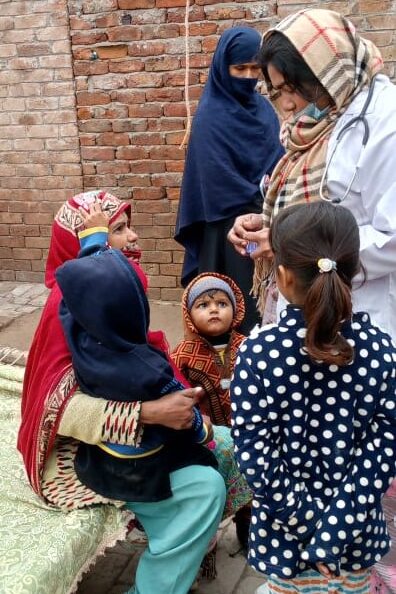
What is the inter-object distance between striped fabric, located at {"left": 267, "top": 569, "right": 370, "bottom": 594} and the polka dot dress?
0.46ft

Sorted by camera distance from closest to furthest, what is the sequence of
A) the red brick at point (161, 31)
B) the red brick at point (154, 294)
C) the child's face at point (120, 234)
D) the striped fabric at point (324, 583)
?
1. the striped fabric at point (324, 583)
2. the child's face at point (120, 234)
3. the red brick at point (161, 31)
4. the red brick at point (154, 294)

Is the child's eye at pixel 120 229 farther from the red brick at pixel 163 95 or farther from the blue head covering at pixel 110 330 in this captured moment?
the red brick at pixel 163 95

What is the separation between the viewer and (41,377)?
2105 mm

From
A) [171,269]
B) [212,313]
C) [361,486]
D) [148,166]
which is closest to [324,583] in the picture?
[361,486]

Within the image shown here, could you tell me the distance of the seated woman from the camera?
2.02m

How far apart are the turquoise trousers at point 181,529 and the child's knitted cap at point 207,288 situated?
0.76 meters

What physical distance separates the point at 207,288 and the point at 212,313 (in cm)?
10

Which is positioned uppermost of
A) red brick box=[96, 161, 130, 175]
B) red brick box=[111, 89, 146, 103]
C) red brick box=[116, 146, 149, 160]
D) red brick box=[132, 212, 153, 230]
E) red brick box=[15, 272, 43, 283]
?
red brick box=[111, 89, 146, 103]

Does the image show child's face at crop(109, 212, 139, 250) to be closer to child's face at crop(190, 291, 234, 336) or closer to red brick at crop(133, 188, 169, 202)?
child's face at crop(190, 291, 234, 336)

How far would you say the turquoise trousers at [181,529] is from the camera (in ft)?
6.82

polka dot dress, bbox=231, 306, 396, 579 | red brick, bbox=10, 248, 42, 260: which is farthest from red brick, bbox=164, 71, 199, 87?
polka dot dress, bbox=231, 306, 396, 579

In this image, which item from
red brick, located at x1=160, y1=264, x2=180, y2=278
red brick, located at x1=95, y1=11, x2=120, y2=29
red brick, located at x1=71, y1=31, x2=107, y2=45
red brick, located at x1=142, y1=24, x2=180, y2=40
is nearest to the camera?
red brick, located at x1=142, y1=24, x2=180, y2=40

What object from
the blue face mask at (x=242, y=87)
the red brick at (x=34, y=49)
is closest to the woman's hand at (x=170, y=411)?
the blue face mask at (x=242, y=87)

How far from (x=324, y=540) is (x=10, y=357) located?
7.50 feet
